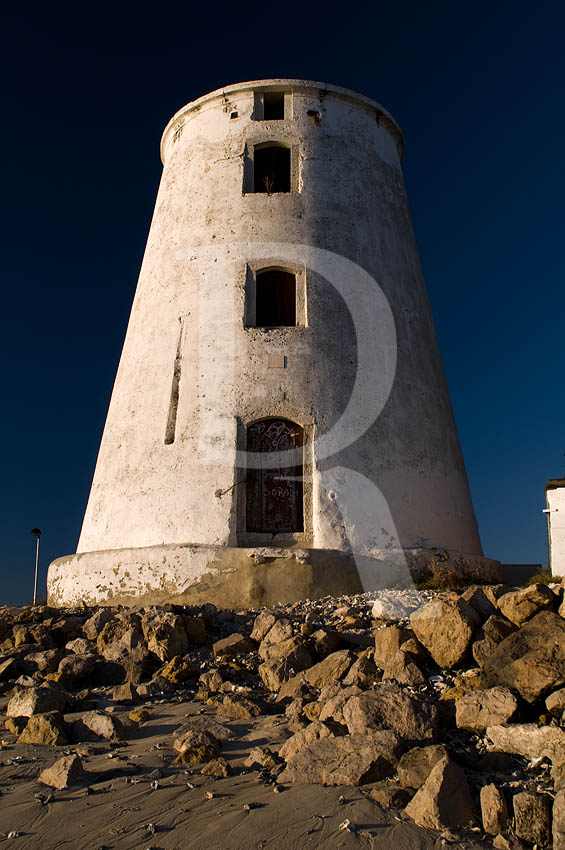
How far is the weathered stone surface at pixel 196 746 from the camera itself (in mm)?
4777

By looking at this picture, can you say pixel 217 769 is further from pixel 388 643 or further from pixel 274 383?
pixel 274 383

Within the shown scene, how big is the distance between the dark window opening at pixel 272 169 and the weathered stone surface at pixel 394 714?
32.6ft

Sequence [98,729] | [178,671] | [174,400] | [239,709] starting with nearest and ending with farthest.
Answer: [98,729], [239,709], [178,671], [174,400]

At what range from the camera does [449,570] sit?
34.9 feet

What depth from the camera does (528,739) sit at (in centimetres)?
445

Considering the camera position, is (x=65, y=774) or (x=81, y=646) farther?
(x=81, y=646)

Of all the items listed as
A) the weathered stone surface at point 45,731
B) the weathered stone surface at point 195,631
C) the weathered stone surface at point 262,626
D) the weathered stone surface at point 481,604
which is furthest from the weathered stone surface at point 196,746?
the weathered stone surface at point 195,631

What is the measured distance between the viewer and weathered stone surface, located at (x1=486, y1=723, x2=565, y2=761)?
14.2ft

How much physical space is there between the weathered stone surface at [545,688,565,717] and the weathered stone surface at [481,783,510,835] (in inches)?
41.1

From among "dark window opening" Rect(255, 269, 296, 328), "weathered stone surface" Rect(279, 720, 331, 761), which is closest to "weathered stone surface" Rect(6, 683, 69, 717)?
"weathered stone surface" Rect(279, 720, 331, 761)

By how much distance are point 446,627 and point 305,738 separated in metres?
1.81

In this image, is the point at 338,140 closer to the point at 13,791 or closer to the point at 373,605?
the point at 373,605

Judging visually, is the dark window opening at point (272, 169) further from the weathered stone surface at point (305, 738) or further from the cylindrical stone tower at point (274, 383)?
the weathered stone surface at point (305, 738)

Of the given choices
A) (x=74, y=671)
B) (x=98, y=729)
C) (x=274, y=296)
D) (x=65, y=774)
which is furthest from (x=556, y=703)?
(x=274, y=296)
